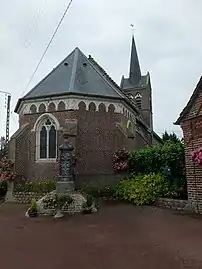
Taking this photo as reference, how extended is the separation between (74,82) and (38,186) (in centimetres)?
660

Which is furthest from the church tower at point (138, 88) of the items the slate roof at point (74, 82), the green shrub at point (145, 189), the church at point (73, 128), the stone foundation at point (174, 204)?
the stone foundation at point (174, 204)

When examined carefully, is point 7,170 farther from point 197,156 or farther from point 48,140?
point 197,156

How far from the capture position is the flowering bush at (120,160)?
54.9ft

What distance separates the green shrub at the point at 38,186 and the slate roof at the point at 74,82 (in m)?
5.18

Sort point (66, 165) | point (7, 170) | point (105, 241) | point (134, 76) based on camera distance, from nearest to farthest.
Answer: point (105, 241) → point (66, 165) → point (7, 170) → point (134, 76)

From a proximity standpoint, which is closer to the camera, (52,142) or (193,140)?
(193,140)

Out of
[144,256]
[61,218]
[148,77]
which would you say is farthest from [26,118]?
[148,77]

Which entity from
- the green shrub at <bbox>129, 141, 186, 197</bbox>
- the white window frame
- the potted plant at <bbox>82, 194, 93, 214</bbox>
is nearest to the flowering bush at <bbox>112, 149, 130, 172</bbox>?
the green shrub at <bbox>129, 141, 186, 197</bbox>

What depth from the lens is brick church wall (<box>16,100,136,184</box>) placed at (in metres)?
18.0

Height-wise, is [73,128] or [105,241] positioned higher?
[73,128]

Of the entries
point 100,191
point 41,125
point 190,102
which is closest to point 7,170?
point 41,125

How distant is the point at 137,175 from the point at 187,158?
13.9ft

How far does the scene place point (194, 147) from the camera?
1159cm

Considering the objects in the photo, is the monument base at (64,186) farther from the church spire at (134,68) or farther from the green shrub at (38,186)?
the church spire at (134,68)
